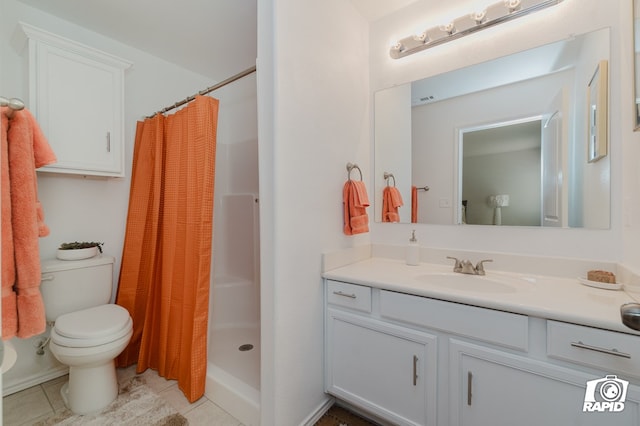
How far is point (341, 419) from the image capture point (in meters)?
1.51

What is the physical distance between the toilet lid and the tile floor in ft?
1.55

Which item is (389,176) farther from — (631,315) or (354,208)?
(631,315)

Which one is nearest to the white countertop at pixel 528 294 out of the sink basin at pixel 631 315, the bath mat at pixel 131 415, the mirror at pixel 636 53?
the sink basin at pixel 631 315

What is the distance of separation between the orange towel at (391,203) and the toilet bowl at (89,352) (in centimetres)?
171

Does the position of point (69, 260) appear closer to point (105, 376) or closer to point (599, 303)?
point (105, 376)

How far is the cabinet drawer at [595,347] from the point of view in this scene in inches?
35.1

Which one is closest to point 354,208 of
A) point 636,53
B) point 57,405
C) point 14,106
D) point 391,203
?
point 391,203

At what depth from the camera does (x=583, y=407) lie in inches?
37.7

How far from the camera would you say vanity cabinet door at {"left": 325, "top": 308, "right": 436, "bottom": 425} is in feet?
4.10

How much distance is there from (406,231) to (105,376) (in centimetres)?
196

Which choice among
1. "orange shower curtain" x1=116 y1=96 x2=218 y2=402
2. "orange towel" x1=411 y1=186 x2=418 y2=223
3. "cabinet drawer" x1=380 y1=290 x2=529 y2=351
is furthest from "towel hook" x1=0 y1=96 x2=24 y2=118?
"orange towel" x1=411 y1=186 x2=418 y2=223

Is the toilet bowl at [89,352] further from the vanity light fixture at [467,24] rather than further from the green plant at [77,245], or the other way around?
the vanity light fixture at [467,24]

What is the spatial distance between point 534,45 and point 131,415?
288cm

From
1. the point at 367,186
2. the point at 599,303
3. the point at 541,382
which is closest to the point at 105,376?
the point at 367,186
